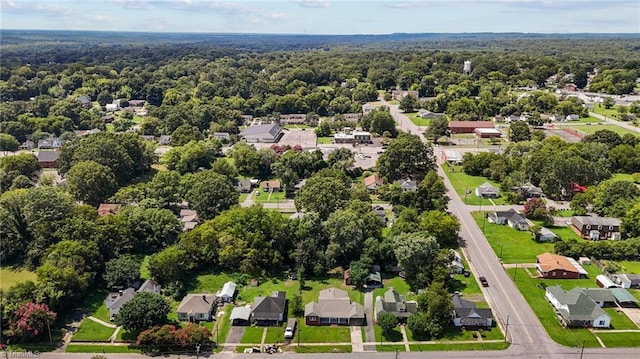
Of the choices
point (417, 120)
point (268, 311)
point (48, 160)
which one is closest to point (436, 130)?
point (417, 120)

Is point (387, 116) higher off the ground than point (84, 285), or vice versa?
point (387, 116)

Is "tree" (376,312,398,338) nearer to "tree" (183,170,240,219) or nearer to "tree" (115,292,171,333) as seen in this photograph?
"tree" (115,292,171,333)

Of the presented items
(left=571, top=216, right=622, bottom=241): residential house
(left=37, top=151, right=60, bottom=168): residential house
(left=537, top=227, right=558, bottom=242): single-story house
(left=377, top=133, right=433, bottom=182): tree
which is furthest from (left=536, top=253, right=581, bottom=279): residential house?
(left=37, top=151, right=60, bottom=168): residential house

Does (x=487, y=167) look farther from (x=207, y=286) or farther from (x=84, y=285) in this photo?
(x=84, y=285)

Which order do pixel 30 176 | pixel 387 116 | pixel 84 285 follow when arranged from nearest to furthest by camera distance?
pixel 84 285 < pixel 30 176 < pixel 387 116

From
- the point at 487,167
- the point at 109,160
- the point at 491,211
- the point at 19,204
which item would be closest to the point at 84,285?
the point at 19,204

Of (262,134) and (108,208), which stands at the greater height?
(262,134)

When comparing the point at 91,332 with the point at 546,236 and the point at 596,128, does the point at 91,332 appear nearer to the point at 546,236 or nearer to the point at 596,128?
the point at 546,236
